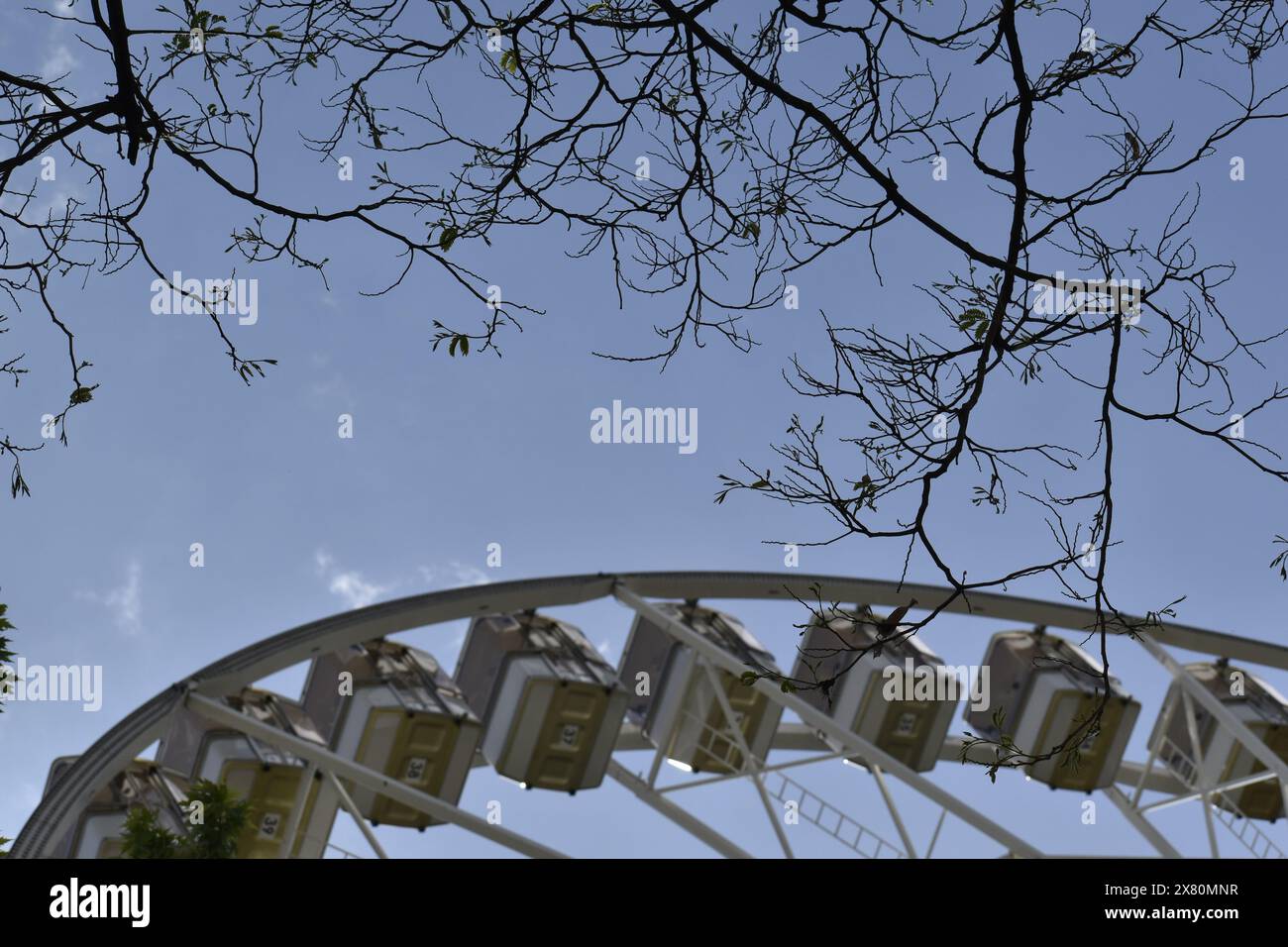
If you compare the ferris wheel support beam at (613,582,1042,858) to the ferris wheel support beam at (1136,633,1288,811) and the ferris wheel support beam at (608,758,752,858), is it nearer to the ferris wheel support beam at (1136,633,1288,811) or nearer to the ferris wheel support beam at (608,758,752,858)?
the ferris wheel support beam at (608,758,752,858)

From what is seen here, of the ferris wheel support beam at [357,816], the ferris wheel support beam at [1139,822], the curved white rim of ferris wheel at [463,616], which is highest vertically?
the curved white rim of ferris wheel at [463,616]

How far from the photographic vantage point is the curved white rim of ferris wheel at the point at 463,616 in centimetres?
1407

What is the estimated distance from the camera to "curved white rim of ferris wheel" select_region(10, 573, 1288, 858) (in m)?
14.1

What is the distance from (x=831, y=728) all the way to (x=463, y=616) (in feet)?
16.6

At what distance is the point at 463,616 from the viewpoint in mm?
17266

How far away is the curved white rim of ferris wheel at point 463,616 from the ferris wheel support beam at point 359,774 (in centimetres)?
38

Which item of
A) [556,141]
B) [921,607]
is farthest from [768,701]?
[556,141]

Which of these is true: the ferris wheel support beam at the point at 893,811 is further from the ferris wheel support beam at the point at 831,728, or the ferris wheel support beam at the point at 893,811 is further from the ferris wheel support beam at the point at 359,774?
the ferris wheel support beam at the point at 359,774

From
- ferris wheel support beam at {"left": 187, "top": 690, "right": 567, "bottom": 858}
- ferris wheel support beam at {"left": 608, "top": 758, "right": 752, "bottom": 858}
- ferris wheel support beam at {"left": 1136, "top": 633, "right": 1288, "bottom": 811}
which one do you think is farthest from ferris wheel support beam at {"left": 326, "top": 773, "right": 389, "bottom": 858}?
ferris wheel support beam at {"left": 1136, "top": 633, "right": 1288, "bottom": 811}

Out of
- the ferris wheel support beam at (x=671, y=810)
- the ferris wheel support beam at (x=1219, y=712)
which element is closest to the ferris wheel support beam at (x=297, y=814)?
the ferris wheel support beam at (x=671, y=810)

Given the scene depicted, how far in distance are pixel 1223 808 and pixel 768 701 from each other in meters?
9.17

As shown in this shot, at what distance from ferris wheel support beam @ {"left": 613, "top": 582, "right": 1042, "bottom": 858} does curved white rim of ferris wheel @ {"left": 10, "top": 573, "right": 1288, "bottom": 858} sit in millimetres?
463

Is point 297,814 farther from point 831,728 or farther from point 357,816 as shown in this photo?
point 831,728
